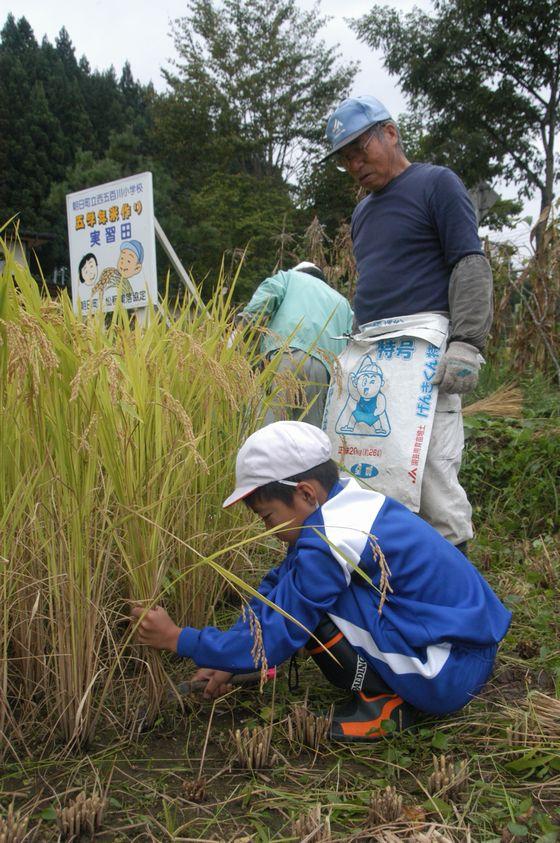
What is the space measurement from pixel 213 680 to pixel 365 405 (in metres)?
1.03

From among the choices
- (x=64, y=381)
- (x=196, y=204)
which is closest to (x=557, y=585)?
(x=64, y=381)

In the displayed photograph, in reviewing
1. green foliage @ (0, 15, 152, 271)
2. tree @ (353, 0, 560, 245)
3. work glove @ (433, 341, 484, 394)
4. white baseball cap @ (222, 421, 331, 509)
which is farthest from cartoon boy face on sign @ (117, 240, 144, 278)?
green foliage @ (0, 15, 152, 271)

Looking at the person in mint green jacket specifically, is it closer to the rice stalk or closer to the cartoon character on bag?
the cartoon character on bag

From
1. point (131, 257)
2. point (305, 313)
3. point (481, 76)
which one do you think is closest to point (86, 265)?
point (131, 257)

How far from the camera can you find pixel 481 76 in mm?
14094

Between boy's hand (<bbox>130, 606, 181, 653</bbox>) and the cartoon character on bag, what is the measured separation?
99cm

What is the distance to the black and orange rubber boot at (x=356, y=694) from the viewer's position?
5.38 feet

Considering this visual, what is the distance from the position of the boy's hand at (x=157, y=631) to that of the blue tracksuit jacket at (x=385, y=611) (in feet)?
0.07

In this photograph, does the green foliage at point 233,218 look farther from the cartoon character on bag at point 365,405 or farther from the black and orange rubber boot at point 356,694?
the black and orange rubber boot at point 356,694

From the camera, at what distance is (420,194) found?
2342mm

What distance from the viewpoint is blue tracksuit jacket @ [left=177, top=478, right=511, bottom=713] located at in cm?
155

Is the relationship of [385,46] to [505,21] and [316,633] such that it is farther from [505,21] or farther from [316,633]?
[316,633]

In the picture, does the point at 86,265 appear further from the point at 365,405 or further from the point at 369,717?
the point at 369,717

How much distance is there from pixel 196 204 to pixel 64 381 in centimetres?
2039
